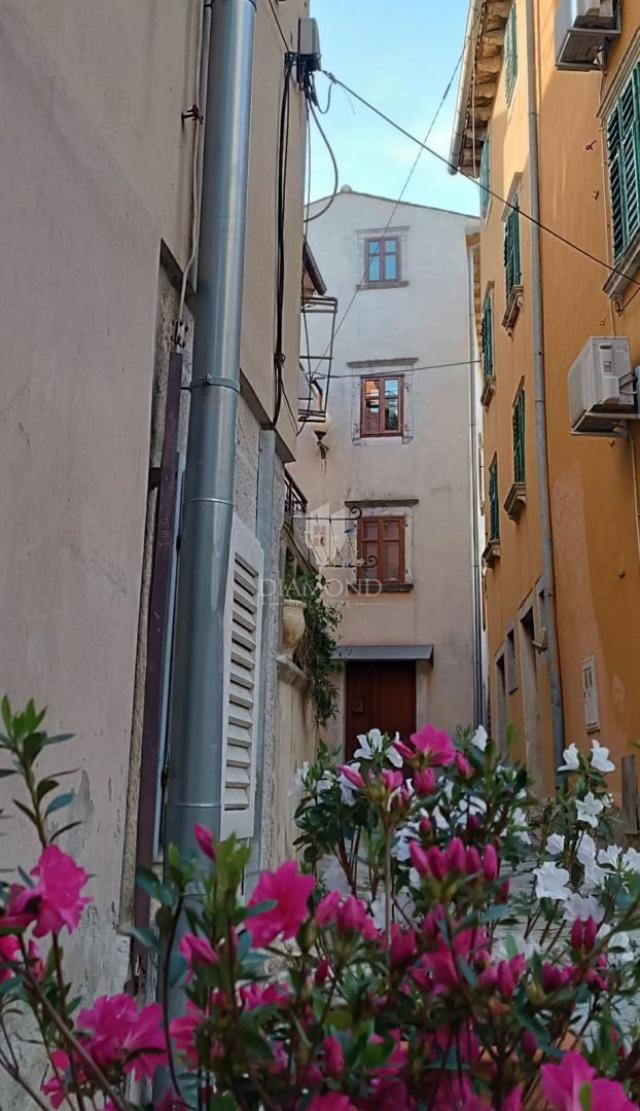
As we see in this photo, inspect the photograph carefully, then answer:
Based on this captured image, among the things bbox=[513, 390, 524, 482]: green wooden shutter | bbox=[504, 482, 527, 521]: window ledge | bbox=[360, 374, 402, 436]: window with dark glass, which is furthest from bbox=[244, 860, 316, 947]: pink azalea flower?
bbox=[360, 374, 402, 436]: window with dark glass

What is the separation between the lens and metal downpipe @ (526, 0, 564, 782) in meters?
8.63

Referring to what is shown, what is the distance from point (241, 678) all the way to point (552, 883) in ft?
7.92

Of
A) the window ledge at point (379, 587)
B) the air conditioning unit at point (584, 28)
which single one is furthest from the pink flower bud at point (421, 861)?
the window ledge at point (379, 587)

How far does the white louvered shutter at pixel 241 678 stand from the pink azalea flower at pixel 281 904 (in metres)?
2.55

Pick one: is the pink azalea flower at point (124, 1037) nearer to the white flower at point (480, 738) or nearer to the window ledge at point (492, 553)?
the white flower at point (480, 738)

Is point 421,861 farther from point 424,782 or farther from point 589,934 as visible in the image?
point 424,782

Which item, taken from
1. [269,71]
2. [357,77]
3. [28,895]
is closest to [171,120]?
[269,71]

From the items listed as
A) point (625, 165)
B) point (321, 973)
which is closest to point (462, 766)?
point (321, 973)

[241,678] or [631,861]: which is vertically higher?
[241,678]

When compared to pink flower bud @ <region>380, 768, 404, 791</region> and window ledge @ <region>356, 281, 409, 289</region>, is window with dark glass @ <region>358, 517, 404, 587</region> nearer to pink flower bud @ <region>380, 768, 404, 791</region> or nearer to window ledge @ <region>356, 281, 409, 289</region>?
window ledge @ <region>356, 281, 409, 289</region>

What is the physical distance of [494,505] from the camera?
43.6ft

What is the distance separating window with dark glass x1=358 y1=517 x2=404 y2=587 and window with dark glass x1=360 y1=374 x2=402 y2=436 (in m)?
1.78

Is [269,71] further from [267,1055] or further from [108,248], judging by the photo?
[267,1055]

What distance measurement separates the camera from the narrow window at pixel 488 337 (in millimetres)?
13469
